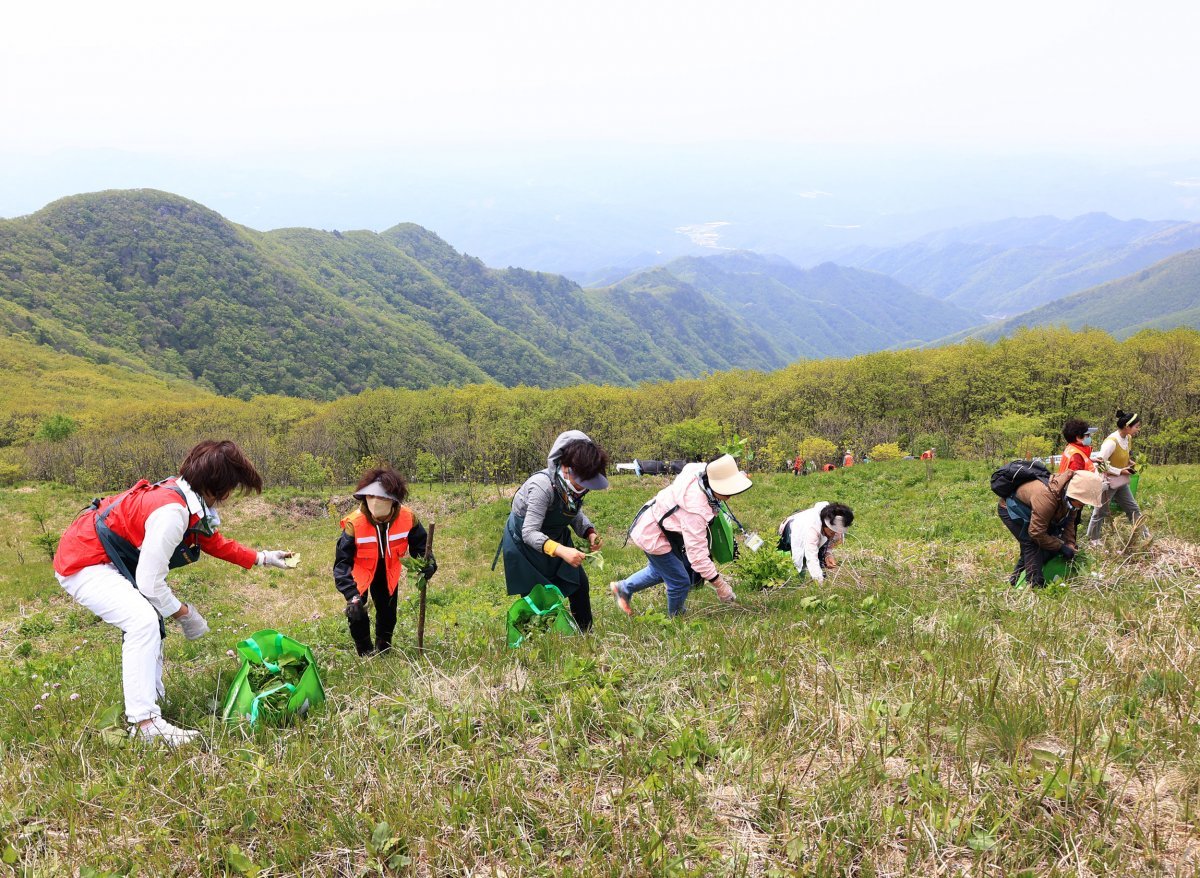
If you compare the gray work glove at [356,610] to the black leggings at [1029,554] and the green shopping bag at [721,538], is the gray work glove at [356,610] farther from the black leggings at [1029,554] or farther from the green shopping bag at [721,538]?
the black leggings at [1029,554]

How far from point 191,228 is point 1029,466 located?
209 meters

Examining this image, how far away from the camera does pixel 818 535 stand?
7594 mm

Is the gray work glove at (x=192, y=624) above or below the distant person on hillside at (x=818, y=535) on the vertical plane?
above

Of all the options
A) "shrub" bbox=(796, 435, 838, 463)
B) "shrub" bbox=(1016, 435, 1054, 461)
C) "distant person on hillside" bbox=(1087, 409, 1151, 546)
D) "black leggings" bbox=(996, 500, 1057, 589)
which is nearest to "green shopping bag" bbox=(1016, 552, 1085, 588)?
"black leggings" bbox=(996, 500, 1057, 589)

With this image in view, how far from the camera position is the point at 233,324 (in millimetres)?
149375

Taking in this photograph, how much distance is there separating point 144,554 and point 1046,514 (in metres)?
7.72

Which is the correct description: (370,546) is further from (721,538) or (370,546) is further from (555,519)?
(721,538)

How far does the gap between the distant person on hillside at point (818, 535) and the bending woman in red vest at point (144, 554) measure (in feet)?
19.1

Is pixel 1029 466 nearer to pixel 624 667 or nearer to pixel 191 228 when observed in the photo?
pixel 624 667

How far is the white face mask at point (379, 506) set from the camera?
5453mm

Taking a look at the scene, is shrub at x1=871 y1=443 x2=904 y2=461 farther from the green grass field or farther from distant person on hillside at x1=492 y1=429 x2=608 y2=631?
distant person on hillside at x1=492 y1=429 x2=608 y2=631

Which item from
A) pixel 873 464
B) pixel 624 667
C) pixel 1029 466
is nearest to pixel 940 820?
pixel 624 667

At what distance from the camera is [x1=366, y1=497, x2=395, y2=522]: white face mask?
17.9 feet

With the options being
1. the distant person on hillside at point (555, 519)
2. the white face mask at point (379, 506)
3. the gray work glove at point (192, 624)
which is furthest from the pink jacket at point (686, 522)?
the gray work glove at point (192, 624)
